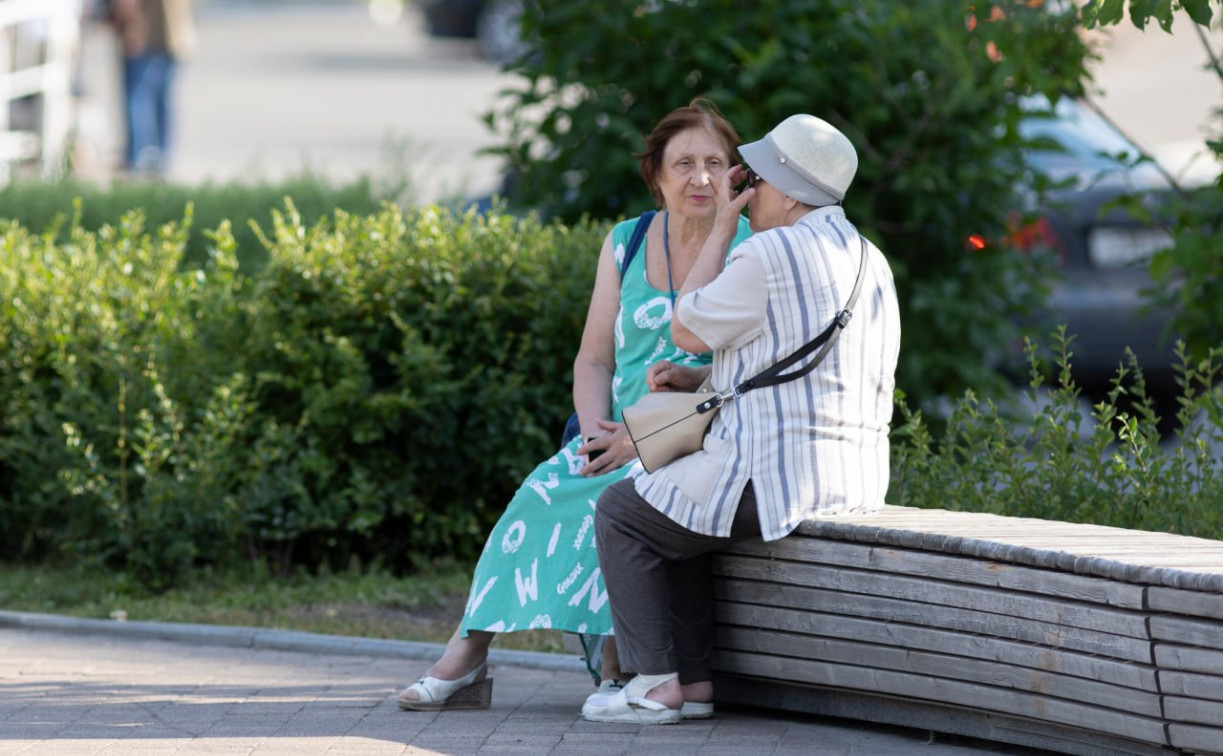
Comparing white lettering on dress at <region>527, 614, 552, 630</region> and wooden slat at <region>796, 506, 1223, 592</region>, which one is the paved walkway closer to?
white lettering on dress at <region>527, 614, 552, 630</region>

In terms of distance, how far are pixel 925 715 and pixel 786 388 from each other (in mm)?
896

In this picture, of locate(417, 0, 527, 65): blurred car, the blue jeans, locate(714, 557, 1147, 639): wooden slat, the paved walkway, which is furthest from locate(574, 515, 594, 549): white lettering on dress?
locate(417, 0, 527, 65): blurred car

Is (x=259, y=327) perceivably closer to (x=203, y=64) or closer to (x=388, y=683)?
(x=388, y=683)

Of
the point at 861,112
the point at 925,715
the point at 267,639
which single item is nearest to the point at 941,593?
the point at 925,715

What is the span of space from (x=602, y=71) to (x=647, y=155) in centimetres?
273

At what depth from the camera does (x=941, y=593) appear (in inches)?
169

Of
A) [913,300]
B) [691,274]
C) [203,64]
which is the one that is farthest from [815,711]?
[203,64]

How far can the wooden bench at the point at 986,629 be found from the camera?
3.84 meters

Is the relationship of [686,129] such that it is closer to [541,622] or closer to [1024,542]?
[541,622]

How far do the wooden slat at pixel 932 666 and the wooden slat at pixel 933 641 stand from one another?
1 centimetres

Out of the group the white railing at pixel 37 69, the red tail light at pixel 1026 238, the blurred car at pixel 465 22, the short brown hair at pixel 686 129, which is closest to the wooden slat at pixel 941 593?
the short brown hair at pixel 686 129

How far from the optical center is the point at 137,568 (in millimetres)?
6625

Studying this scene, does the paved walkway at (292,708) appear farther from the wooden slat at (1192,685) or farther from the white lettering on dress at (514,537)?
the wooden slat at (1192,685)

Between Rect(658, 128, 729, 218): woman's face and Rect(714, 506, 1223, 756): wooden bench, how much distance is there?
100cm
